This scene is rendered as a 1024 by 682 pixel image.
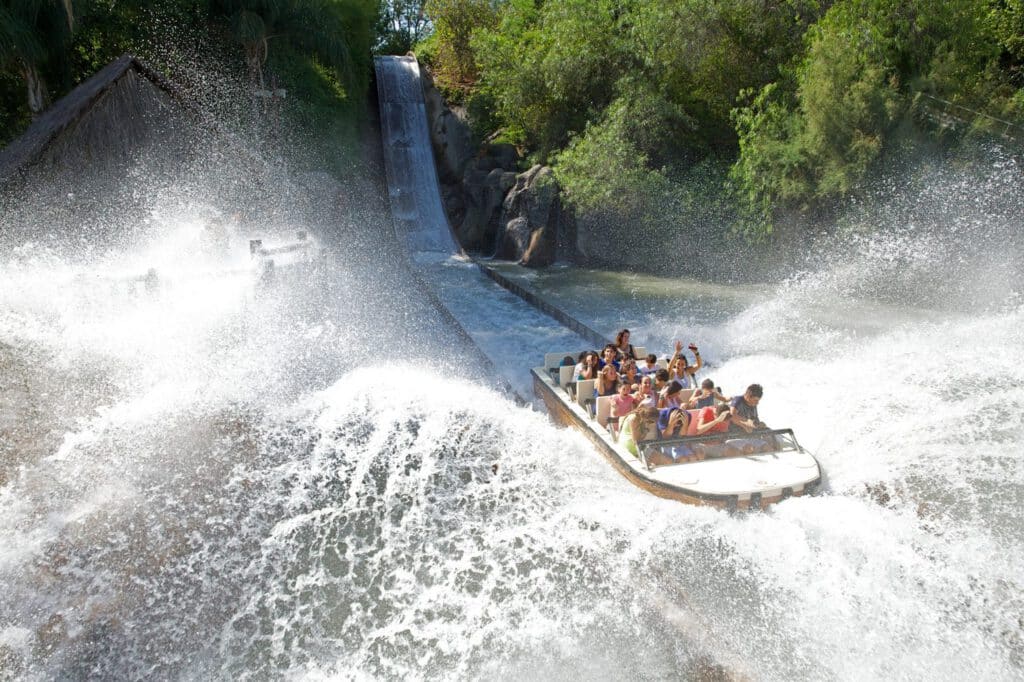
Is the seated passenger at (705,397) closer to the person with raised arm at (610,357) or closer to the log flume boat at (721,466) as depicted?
the log flume boat at (721,466)

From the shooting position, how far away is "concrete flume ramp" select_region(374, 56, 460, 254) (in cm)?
2312

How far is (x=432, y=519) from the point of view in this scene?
271 inches

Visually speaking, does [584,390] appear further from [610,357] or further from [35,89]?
[35,89]

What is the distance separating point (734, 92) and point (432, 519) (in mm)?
17472

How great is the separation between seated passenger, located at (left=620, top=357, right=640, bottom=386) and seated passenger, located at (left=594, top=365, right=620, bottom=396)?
0.13m

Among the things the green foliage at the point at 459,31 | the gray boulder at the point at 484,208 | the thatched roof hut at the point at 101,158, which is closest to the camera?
the thatched roof hut at the point at 101,158

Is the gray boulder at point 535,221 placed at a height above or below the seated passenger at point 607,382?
above

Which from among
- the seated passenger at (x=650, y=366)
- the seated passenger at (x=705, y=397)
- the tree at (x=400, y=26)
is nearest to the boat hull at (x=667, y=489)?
the seated passenger at (x=705, y=397)

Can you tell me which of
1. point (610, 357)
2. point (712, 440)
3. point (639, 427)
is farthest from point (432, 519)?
point (610, 357)

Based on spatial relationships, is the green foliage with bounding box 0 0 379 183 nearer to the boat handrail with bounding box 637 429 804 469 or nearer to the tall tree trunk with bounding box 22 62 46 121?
the tall tree trunk with bounding box 22 62 46 121

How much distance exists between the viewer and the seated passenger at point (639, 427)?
7168 millimetres

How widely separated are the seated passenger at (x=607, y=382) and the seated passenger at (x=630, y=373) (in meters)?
0.13

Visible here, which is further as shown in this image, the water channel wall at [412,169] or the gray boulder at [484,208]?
the gray boulder at [484,208]

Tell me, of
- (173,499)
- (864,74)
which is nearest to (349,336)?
(173,499)
